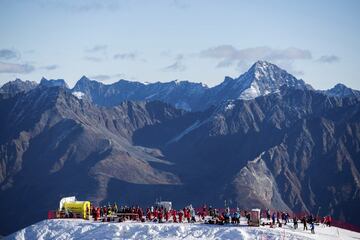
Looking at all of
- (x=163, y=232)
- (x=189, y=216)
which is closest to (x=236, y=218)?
(x=189, y=216)

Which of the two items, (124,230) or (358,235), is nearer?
(124,230)

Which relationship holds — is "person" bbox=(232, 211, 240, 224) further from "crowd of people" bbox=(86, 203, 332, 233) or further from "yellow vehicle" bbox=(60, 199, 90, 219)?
"yellow vehicle" bbox=(60, 199, 90, 219)

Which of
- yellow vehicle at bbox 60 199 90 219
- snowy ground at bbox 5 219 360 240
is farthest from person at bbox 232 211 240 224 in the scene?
yellow vehicle at bbox 60 199 90 219

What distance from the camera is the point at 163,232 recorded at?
318 feet

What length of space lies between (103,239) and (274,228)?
80.0 feet

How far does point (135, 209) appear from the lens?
4279 inches

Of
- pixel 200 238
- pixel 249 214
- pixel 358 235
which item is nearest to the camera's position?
pixel 200 238

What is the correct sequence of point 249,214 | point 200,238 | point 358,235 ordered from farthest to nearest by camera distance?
point 358,235
point 249,214
point 200,238

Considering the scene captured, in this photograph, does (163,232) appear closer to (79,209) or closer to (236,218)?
(236,218)

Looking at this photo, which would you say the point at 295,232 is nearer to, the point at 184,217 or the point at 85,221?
the point at 184,217

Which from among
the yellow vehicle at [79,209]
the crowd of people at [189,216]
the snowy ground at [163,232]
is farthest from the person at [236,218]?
the yellow vehicle at [79,209]

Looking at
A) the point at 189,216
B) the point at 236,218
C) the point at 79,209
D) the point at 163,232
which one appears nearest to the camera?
the point at 163,232

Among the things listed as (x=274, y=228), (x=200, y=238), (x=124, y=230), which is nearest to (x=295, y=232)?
(x=274, y=228)

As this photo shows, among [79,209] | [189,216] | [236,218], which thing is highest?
[79,209]
